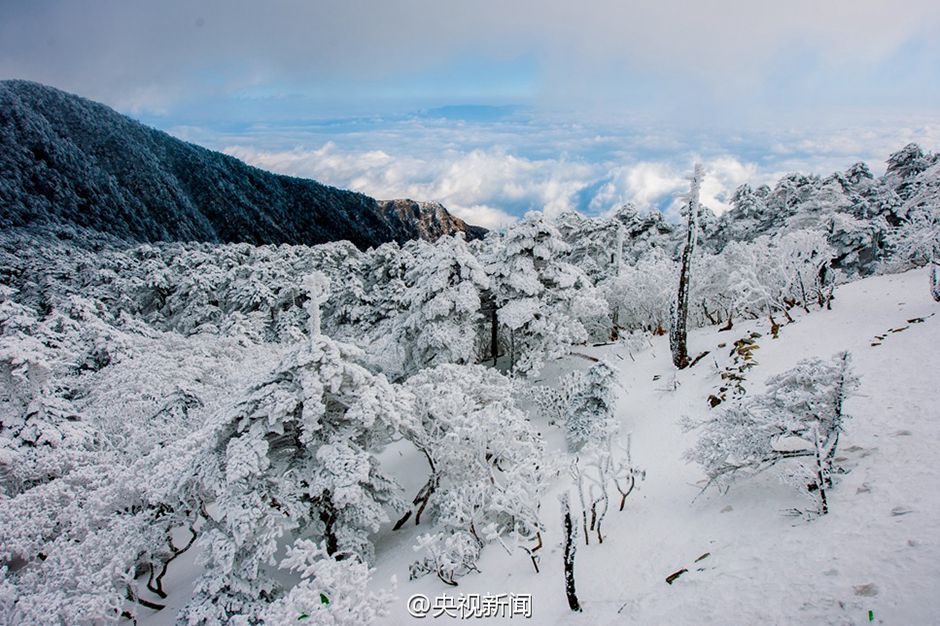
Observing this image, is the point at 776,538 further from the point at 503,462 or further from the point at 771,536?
the point at 503,462

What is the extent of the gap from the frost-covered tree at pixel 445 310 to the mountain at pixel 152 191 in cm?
10985

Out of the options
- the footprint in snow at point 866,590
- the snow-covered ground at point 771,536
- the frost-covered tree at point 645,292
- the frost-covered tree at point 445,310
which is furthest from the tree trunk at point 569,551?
the frost-covered tree at point 645,292

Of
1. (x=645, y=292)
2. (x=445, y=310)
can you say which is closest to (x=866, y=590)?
(x=445, y=310)

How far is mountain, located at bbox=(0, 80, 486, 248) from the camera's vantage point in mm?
114375

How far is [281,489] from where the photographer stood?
1100cm

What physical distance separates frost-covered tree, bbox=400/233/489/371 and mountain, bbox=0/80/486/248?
110 m

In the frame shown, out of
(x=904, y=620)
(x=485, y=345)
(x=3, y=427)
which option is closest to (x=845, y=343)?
(x=904, y=620)

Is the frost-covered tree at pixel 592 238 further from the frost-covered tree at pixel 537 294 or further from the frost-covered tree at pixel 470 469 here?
the frost-covered tree at pixel 470 469

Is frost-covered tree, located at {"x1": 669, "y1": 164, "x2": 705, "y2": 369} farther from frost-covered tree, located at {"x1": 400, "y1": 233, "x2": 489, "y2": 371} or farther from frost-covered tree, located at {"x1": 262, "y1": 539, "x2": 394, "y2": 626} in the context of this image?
frost-covered tree, located at {"x1": 262, "y1": 539, "x2": 394, "y2": 626}

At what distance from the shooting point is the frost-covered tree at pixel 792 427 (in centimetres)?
838

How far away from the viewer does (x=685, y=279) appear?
17.9 metres

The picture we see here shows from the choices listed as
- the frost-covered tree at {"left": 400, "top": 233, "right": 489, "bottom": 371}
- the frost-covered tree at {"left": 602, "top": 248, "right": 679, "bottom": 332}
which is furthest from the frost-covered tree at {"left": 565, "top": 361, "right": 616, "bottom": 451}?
the frost-covered tree at {"left": 602, "top": 248, "right": 679, "bottom": 332}

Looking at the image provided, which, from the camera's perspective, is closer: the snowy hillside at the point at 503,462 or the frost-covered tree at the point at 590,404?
A: the snowy hillside at the point at 503,462

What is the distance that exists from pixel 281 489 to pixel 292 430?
1457 millimetres
